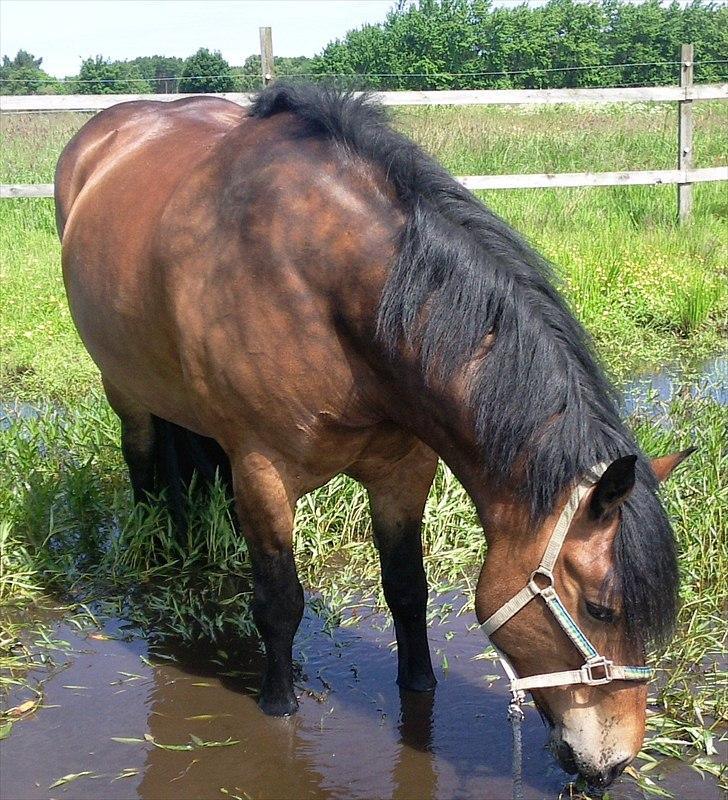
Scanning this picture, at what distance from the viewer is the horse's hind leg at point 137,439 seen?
4.29 metres

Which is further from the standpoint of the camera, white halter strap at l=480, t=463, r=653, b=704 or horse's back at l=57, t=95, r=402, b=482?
horse's back at l=57, t=95, r=402, b=482

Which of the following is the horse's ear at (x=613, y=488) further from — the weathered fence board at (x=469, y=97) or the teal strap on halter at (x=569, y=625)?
the weathered fence board at (x=469, y=97)

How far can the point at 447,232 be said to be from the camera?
98.7 inches

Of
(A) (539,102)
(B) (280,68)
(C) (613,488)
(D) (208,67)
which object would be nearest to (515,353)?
(C) (613,488)

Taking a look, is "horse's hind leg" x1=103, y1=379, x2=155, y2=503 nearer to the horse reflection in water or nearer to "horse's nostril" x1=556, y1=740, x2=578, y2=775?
the horse reflection in water

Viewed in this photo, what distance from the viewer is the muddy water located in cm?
281

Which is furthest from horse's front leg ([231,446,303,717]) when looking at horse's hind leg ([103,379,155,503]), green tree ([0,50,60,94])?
green tree ([0,50,60,94])

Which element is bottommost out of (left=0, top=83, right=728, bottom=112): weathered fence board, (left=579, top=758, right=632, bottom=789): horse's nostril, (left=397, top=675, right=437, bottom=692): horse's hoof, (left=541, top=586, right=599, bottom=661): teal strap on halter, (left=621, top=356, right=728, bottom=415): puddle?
(left=397, top=675, right=437, bottom=692): horse's hoof

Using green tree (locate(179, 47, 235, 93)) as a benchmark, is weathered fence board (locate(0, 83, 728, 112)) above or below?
below

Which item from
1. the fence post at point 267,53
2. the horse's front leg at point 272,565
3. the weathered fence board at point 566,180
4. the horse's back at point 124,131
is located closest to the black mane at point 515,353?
the horse's front leg at point 272,565

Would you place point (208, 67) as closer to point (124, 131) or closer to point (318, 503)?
point (124, 131)

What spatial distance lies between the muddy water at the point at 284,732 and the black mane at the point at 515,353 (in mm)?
913

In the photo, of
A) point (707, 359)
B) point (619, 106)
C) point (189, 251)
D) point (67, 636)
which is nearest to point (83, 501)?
point (67, 636)

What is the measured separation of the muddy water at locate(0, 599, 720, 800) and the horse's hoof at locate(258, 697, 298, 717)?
0.10 ft
